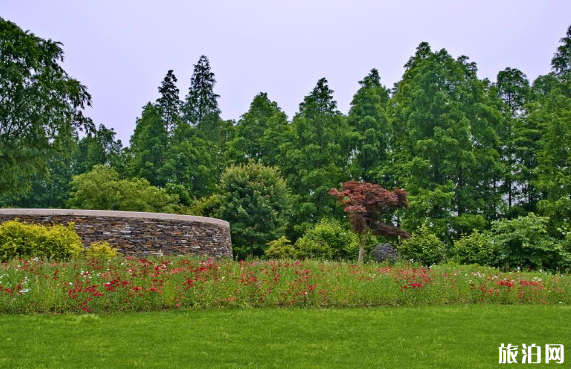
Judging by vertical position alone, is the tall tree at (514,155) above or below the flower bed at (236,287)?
above

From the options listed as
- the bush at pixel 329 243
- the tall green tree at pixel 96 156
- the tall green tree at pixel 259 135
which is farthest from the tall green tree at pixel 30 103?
the tall green tree at pixel 96 156

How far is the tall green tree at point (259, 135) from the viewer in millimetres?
37094

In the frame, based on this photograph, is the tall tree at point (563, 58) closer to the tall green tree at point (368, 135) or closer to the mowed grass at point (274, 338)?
the tall green tree at point (368, 135)

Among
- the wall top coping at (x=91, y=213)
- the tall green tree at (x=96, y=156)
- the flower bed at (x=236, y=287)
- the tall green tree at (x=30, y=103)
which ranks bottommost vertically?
the flower bed at (x=236, y=287)

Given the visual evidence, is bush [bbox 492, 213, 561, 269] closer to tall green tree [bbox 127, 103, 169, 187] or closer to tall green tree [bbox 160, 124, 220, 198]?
tall green tree [bbox 160, 124, 220, 198]

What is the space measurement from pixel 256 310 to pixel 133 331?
2.74 meters

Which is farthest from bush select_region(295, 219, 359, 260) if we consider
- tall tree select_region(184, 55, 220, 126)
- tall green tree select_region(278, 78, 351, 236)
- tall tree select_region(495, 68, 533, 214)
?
tall tree select_region(184, 55, 220, 126)

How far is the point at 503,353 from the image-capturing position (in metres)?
7.28

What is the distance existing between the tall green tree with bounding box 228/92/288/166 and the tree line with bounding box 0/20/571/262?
9cm

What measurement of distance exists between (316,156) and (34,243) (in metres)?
20.0

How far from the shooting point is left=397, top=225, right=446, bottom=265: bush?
24.2m

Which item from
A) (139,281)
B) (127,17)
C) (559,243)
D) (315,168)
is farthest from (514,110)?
(139,281)

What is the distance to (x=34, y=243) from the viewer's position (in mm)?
15328

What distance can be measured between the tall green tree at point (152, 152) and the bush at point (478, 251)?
2014cm
